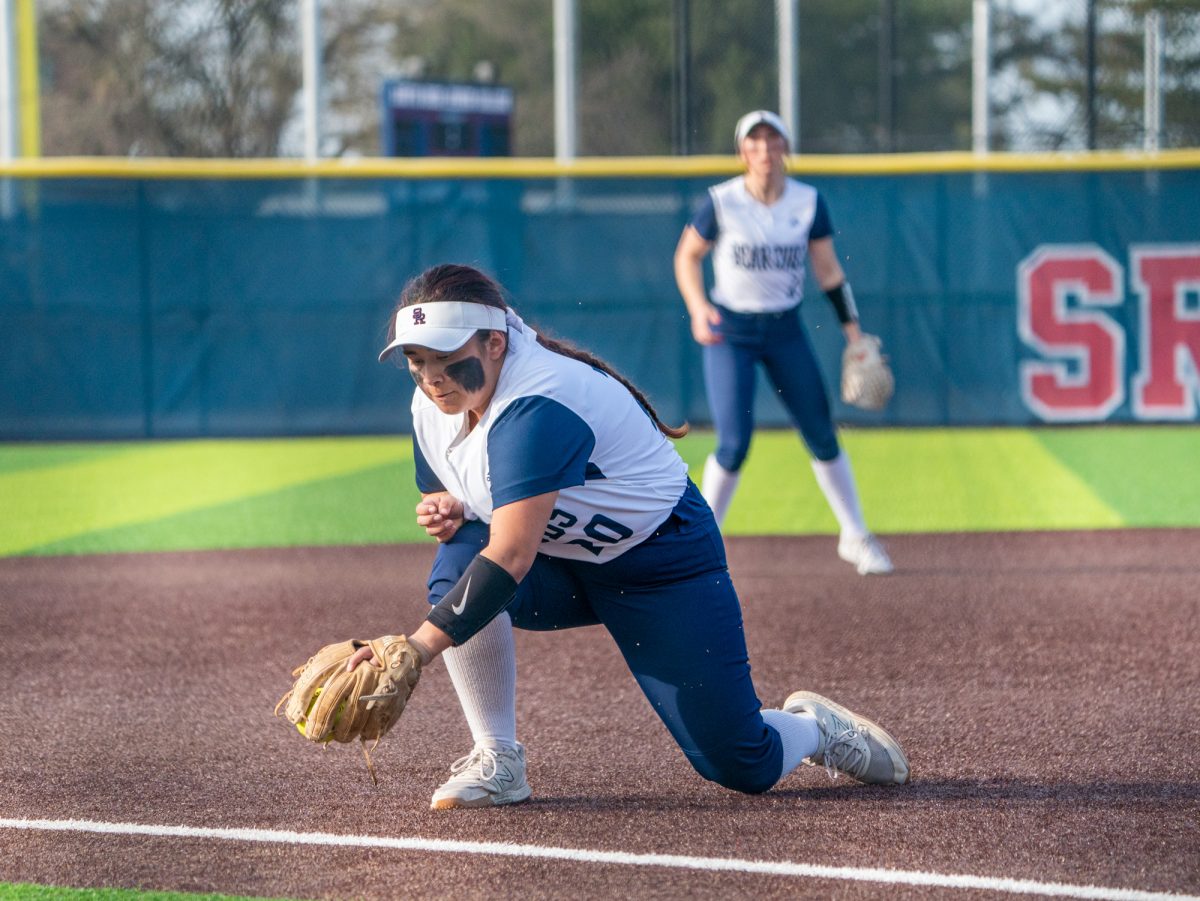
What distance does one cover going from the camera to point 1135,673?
202 inches

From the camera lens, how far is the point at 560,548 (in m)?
3.69

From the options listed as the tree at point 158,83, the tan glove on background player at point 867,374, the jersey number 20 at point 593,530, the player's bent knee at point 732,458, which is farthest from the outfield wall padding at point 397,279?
the tree at point 158,83

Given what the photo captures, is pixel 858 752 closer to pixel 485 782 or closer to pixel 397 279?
pixel 485 782

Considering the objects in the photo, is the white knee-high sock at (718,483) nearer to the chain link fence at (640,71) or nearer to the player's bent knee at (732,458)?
the player's bent knee at (732,458)

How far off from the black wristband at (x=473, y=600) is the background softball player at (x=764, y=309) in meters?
3.79

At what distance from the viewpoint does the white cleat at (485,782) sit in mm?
3738

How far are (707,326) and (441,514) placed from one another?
3446 millimetres

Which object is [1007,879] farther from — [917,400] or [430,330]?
[917,400]

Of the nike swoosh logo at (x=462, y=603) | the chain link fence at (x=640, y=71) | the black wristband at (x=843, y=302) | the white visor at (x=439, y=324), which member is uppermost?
the chain link fence at (x=640, y=71)

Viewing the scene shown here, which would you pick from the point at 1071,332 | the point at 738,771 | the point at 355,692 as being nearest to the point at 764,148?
the point at 738,771

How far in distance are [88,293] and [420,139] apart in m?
5.60

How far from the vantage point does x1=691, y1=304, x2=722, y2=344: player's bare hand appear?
275 inches

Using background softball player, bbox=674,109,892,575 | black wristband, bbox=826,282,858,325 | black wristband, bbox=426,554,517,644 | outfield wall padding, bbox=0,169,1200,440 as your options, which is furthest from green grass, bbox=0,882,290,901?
outfield wall padding, bbox=0,169,1200,440

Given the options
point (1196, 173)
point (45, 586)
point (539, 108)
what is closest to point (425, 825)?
point (45, 586)
